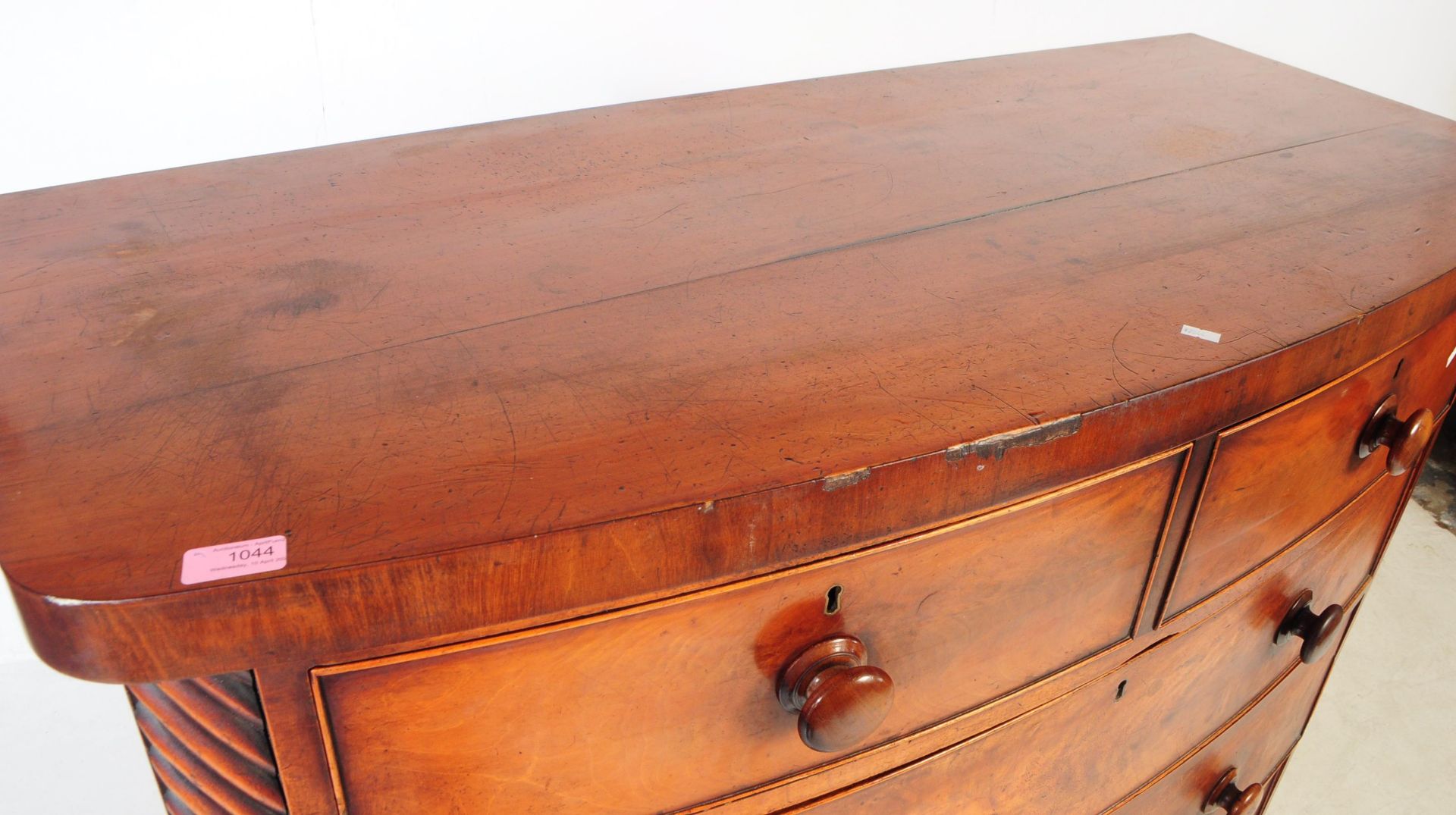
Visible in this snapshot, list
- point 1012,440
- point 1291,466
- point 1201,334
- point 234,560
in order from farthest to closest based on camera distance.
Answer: point 1291,466
point 1201,334
point 1012,440
point 234,560

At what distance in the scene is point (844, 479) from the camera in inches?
24.4

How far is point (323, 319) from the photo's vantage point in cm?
76

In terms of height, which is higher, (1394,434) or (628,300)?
(1394,434)

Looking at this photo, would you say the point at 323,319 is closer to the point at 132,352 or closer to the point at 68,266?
the point at 132,352

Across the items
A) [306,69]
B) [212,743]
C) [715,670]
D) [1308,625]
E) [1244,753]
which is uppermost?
[306,69]

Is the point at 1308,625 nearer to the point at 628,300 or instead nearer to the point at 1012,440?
the point at 1012,440

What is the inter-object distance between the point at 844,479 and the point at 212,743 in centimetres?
38

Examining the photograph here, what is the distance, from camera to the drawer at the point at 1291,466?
833mm

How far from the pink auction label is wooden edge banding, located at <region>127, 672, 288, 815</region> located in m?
0.09

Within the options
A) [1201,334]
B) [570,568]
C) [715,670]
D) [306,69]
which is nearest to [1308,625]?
[1201,334]

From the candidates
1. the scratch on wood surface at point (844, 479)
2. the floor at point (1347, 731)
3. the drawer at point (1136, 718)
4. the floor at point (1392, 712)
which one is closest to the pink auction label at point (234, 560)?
the scratch on wood surface at point (844, 479)

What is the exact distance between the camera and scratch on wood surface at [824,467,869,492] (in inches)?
24.3

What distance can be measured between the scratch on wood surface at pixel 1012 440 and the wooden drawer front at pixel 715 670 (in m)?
0.05

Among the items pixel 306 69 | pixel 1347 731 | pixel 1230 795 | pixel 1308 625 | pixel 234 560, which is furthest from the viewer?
pixel 1347 731
